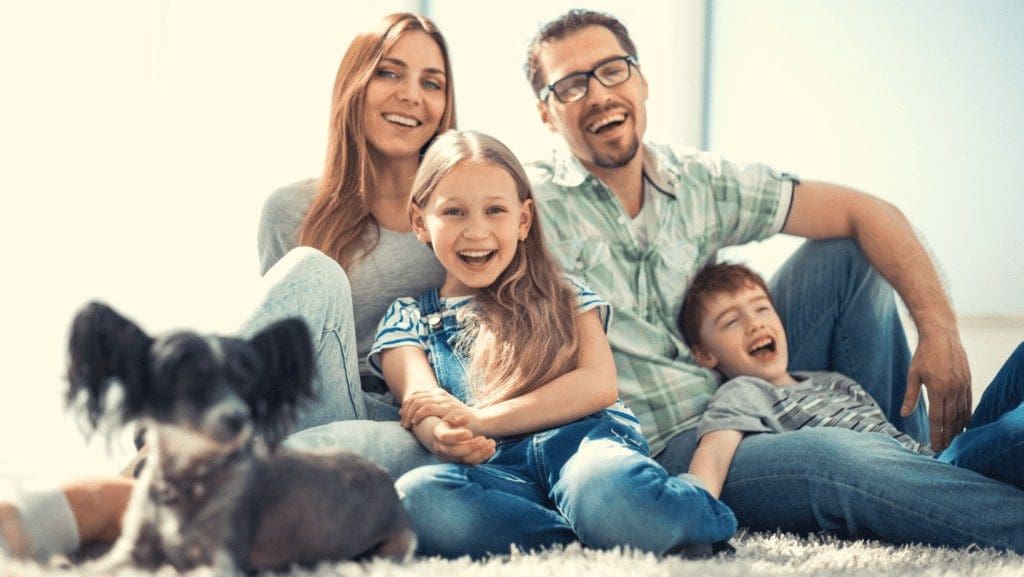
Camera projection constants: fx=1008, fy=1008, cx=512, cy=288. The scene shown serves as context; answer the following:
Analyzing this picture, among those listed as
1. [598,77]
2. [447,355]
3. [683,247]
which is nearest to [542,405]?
[447,355]

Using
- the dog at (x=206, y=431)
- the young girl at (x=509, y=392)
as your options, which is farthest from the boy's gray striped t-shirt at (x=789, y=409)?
the dog at (x=206, y=431)

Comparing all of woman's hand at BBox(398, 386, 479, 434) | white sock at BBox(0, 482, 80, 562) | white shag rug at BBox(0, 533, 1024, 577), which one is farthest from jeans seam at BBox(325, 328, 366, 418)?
white sock at BBox(0, 482, 80, 562)

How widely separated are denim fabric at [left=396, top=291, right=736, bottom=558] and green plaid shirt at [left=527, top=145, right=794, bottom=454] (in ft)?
1.18

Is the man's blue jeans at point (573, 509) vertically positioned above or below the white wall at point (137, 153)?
below

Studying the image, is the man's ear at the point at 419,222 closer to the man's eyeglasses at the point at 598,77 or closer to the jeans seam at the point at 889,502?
the man's eyeglasses at the point at 598,77

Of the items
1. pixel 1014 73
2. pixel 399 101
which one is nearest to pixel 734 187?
pixel 399 101

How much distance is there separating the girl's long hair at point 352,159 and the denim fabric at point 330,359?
0.23 meters

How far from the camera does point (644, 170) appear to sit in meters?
1.70

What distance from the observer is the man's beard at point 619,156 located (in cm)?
164

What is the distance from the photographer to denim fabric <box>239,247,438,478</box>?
3.78 ft

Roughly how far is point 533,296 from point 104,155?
1.64 meters

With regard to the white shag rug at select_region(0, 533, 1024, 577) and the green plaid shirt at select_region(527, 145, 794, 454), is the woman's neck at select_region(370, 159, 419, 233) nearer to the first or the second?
the green plaid shirt at select_region(527, 145, 794, 454)

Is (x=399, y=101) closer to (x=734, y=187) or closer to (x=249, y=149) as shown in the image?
(x=734, y=187)

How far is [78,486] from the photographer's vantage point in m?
0.83
